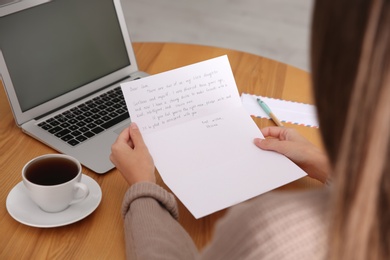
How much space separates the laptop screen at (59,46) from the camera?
1056mm

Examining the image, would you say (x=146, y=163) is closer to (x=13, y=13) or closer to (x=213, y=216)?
(x=213, y=216)

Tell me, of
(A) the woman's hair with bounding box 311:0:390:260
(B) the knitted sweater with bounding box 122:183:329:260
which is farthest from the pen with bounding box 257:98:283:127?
(A) the woman's hair with bounding box 311:0:390:260

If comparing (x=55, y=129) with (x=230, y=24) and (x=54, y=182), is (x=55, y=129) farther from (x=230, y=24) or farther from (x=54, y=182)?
(x=230, y=24)

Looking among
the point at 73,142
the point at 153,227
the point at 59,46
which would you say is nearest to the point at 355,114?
the point at 153,227

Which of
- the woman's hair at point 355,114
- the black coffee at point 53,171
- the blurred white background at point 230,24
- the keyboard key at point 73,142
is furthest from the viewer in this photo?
the blurred white background at point 230,24

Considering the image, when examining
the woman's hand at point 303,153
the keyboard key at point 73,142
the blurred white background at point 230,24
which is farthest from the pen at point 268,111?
the blurred white background at point 230,24

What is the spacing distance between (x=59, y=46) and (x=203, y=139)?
0.38 metres

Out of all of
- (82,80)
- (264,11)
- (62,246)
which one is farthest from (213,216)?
(264,11)

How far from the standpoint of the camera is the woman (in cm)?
40

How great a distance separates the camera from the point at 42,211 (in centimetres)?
86

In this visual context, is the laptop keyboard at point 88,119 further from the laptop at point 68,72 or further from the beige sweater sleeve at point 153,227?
the beige sweater sleeve at point 153,227

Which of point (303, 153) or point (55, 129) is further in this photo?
point (55, 129)

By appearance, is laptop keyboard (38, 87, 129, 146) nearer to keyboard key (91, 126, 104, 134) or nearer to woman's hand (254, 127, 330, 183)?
keyboard key (91, 126, 104, 134)

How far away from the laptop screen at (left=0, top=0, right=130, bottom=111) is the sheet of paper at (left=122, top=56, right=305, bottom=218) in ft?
0.75
